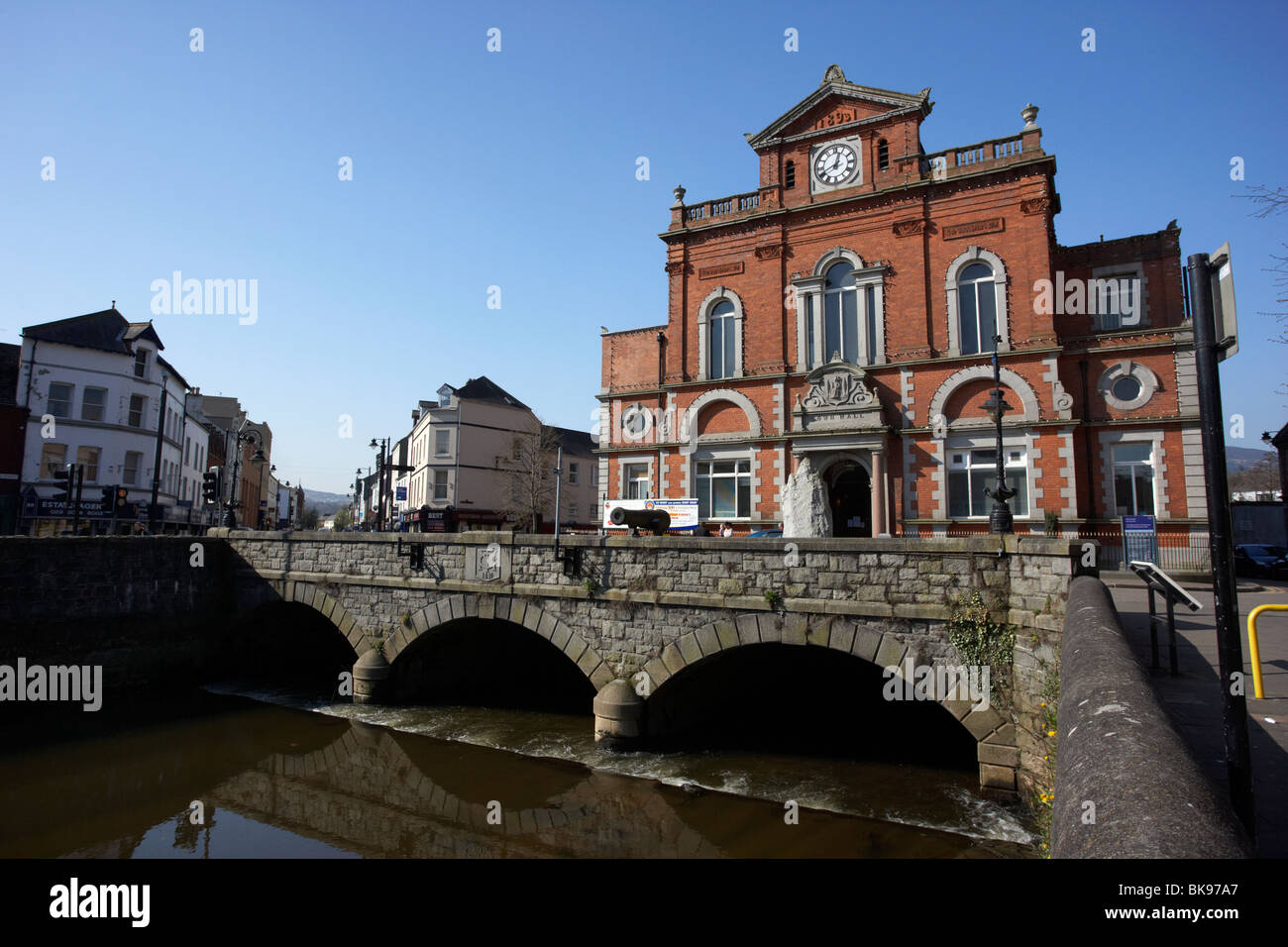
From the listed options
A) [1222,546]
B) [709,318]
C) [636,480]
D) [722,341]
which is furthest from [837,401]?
[1222,546]

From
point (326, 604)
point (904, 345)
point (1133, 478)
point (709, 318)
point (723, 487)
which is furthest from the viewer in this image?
point (709, 318)

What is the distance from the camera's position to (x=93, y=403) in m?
30.1

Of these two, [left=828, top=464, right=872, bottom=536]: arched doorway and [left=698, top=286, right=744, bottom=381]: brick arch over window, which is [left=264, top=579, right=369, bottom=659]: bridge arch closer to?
[left=698, top=286, right=744, bottom=381]: brick arch over window

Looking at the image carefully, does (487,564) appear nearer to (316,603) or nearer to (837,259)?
(316,603)

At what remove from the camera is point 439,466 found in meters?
43.8

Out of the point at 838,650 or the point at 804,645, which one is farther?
the point at 804,645

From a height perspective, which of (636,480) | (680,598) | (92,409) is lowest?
(680,598)

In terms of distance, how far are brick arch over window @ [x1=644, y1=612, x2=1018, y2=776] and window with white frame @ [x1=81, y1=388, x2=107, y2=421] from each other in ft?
101

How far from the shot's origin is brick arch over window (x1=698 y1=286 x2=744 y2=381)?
23844 millimetres

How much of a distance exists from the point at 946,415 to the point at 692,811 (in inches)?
600

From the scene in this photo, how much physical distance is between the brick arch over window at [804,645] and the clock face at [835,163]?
1760cm

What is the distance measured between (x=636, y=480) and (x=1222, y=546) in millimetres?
22967
